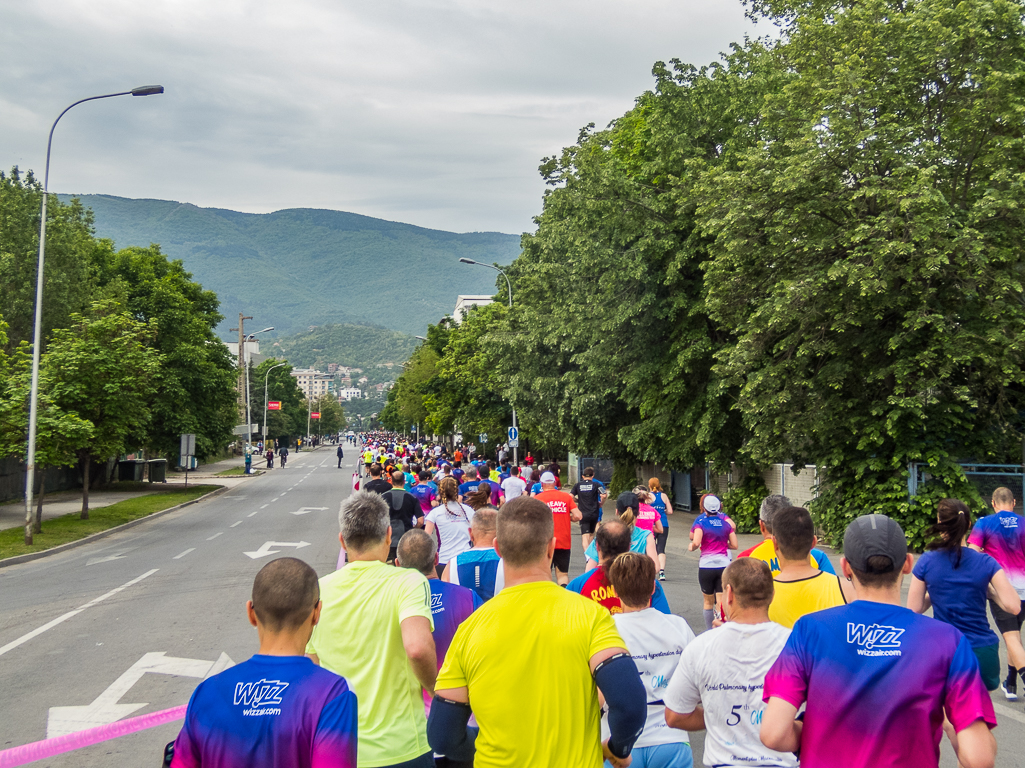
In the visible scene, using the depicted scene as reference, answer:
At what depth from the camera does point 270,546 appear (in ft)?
63.6

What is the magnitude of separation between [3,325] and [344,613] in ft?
90.4

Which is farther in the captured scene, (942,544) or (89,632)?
(89,632)

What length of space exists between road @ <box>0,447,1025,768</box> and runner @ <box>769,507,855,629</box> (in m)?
2.51

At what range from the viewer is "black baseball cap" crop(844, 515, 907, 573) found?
3061mm

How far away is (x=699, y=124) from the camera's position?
75.1 feet

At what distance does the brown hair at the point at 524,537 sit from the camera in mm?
3215

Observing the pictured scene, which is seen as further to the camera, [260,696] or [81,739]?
[81,739]

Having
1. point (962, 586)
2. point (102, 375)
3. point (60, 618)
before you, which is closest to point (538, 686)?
point (962, 586)

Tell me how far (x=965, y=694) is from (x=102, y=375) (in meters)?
25.6

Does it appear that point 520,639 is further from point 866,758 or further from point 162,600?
point 162,600

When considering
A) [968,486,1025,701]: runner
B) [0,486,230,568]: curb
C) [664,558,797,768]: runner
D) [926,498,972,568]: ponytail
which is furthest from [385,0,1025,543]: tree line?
[0,486,230,568]: curb

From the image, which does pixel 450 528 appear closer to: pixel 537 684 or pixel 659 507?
pixel 659 507

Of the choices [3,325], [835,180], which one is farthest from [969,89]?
[3,325]

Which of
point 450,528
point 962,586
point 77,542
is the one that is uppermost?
point 962,586
